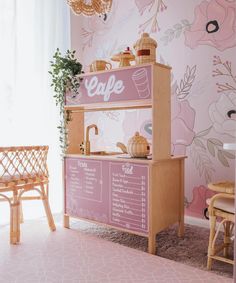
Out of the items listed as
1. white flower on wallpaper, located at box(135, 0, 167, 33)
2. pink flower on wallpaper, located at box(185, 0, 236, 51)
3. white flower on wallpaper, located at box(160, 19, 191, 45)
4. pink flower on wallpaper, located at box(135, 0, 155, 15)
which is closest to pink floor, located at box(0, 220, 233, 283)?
pink flower on wallpaper, located at box(185, 0, 236, 51)

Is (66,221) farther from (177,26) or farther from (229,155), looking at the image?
(177,26)

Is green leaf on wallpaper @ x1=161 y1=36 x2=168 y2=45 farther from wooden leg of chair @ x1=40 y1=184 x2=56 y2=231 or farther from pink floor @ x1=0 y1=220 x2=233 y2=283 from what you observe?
pink floor @ x1=0 y1=220 x2=233 y2=283

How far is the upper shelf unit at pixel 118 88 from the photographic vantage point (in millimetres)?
2410

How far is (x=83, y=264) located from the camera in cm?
220

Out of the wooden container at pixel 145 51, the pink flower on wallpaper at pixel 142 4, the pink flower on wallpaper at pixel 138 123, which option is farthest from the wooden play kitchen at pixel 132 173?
the pink flower on wallpaper at pixel 142 4

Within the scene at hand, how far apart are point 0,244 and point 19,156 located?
0.71 metres

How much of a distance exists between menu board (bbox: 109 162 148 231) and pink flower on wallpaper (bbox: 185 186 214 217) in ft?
2.69

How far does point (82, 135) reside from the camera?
10.6 feet

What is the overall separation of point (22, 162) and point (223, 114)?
1.74m

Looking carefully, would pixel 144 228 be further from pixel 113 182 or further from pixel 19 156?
pixel 19 156

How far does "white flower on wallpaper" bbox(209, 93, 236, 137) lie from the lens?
279 centimetres

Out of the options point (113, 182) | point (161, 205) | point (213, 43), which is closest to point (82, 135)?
point (113, 182)

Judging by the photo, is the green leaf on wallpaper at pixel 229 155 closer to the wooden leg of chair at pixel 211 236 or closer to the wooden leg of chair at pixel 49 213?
the wooden leg of chair at pixel 211 236

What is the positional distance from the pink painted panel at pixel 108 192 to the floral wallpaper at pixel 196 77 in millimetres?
819
